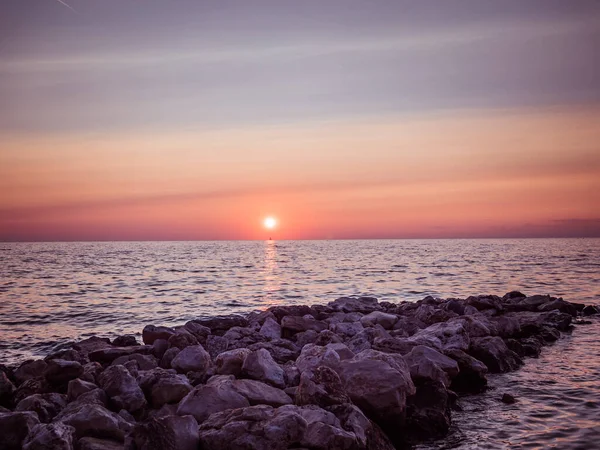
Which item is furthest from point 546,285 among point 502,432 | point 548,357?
point 502,432

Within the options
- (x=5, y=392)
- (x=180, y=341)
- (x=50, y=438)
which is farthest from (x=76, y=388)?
(x=180, y=341)

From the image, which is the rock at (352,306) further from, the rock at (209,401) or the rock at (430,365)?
the rock at (209,401)

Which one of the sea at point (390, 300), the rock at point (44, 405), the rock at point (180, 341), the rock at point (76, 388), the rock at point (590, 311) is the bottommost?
the sea at point (390, 300)

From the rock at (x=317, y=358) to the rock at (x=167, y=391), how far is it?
2.45 metres

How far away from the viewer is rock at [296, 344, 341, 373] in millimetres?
10673

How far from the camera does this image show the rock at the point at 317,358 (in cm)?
1067

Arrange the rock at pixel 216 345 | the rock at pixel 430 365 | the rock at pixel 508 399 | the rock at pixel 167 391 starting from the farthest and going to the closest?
the rock at pixel 216 345 < the rock at pixel 508 399 < the rock at pixel 430 365 < the rock at pixel 167 391

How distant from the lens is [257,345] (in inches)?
571

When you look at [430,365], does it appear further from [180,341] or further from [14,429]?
[14,429]

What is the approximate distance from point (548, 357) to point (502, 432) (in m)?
6.87

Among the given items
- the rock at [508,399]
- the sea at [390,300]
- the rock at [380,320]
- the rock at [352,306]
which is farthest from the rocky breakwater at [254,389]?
the rock at [352,306]

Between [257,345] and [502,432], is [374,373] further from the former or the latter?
[257,345]

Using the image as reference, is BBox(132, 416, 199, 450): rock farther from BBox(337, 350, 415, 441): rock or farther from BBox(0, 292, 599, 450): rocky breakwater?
BBox(337, 350, 415, 441): rock

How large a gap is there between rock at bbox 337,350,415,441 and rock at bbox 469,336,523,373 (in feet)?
16.0
